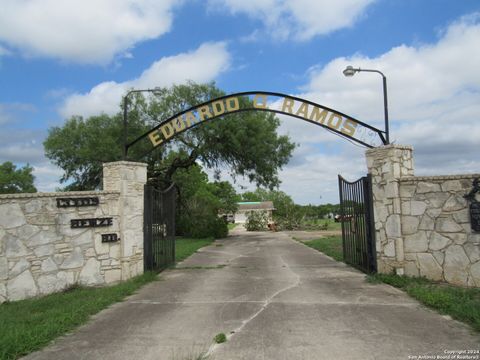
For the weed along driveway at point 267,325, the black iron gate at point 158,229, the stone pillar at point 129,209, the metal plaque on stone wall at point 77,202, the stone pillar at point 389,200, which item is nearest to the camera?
the weed along driveway at point 267,325

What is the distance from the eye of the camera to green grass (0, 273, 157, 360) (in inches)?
174

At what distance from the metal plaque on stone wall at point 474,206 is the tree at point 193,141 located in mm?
15368

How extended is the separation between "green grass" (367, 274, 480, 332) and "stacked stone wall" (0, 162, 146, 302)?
216 inches

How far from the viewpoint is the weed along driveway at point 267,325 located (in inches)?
163

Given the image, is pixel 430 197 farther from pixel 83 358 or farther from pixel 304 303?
pixel 83 358

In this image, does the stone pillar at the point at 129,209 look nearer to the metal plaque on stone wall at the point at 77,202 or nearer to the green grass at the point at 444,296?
the metal plaque on stone wall at the point at 77,202

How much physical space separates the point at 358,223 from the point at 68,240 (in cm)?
672

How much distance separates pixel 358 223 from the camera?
938cm

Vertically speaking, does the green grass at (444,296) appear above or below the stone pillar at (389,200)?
below

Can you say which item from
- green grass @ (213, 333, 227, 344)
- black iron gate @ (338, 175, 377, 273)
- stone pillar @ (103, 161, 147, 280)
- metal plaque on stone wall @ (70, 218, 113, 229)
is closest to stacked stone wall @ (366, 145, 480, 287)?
black iron gate @ (338, 175, 377, 273)

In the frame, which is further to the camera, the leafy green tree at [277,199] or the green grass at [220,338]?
the leafy green tree at [277,199]

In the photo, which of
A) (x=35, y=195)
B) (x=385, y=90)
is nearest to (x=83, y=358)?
(x=35, y=195)

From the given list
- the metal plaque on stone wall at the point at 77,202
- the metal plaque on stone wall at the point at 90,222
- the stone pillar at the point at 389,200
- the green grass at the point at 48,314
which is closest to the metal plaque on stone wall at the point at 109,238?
the metal plaque on stone wall at the point at 90,222

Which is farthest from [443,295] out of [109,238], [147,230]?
[109,238]
